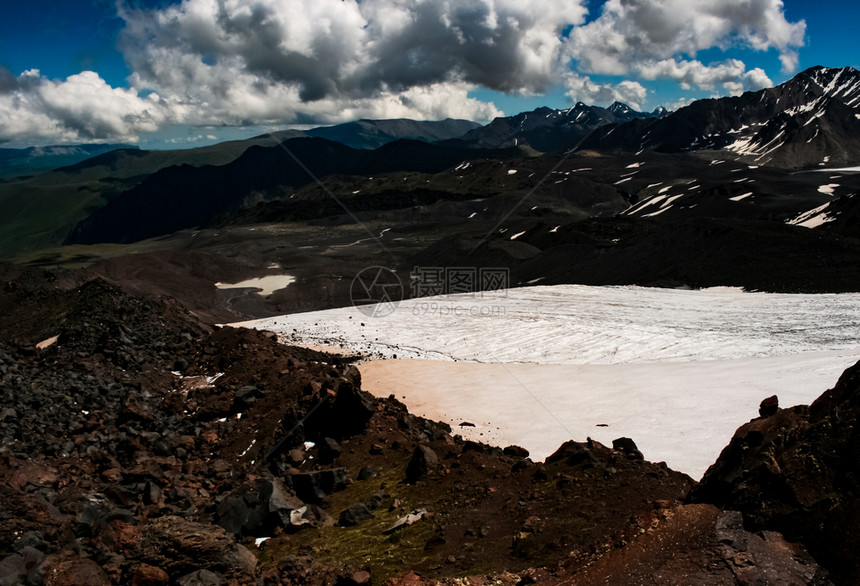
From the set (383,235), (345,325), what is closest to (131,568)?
(345,325)

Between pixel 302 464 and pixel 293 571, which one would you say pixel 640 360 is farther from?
pixel 293 571

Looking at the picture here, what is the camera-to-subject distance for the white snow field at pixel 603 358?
14370mm

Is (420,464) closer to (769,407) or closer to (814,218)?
(769,407)

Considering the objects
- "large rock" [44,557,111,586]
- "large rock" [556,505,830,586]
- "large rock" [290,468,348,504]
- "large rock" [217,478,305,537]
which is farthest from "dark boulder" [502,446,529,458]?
"large rock" [44,557,111,586]

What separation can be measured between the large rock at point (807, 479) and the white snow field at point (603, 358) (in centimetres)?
575

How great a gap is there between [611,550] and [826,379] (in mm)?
12730

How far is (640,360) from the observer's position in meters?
22.1

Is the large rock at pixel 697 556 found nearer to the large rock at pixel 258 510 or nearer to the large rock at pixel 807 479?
the large rock at pixel 807 479

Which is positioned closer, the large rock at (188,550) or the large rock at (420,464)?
the large rock at (188,550)

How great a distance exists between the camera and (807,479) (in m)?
5.35

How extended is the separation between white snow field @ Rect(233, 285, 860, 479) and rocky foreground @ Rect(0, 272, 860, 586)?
4231mm

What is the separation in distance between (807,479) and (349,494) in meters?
6.65

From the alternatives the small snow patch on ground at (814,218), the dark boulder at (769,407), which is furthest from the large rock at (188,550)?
the small snow patch on ground at (814,218)

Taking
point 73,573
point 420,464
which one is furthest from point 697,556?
point 73,573
